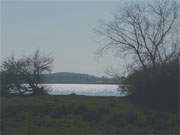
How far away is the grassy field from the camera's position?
14.5 metres

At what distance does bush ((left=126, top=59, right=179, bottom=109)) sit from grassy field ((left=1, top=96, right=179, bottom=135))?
2405 millimetres

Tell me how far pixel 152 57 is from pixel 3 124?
20.1 meters

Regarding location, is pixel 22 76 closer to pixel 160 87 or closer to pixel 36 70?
pixel 36 70

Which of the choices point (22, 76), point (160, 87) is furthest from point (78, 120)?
point (22, 76)

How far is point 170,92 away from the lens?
22.3 metres

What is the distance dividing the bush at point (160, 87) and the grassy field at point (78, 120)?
2.40 meters

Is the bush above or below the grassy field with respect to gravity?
above

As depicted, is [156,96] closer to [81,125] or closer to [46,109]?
[46,109]

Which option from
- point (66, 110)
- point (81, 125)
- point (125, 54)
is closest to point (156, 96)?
point (66, 110)

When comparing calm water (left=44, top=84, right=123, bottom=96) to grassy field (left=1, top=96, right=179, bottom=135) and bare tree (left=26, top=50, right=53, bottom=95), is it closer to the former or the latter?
bare tree (left=26, top=50, right=53, bottom=95)

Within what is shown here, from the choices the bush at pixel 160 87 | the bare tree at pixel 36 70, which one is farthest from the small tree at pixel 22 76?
the bush at pixel 160 87

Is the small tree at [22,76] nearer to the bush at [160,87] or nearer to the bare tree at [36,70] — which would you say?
the bare tree at [36,70]

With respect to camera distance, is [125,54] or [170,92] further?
[125,54]

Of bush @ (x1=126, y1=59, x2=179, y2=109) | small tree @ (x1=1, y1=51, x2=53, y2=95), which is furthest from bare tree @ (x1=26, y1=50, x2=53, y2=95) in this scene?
bush @ (x1=126, y1=59, x2=179, y2=109)
